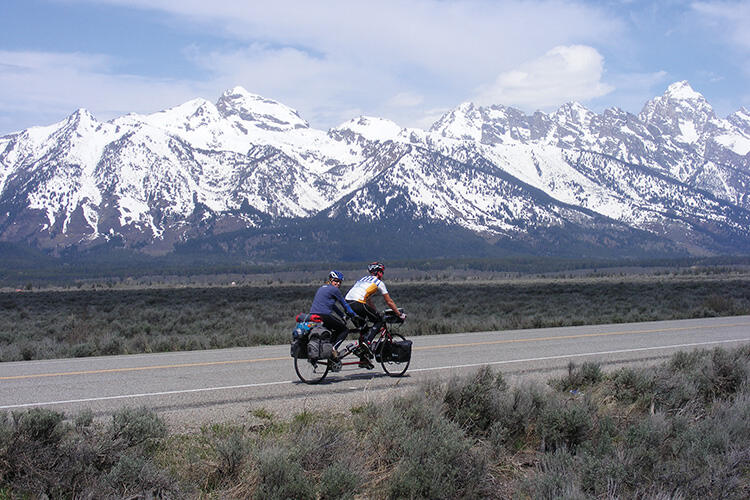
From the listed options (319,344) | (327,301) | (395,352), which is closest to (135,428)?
(319,344)

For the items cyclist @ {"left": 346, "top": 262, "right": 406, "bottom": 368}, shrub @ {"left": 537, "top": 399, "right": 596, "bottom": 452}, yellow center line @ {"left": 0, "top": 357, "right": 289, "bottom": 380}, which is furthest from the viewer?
yellow center line @ {"left": 0, "top": 357, "right": 289, "bottom": 380}

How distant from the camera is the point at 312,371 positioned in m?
11.6

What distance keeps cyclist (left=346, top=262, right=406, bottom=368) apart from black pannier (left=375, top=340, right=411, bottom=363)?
8.8 inches

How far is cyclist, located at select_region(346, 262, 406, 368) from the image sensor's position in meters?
11.7

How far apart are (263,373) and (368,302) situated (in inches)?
85.0

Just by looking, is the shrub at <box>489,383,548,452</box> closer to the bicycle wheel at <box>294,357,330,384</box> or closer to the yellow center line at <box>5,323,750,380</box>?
the bicycle wheel at <box>294,357,330,384</box>

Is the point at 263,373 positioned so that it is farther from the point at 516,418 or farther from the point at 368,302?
the point at 516,418

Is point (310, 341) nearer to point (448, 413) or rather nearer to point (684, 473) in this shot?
point (448, 413)

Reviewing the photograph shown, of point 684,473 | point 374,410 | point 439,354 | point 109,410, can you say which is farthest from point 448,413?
point 439,354

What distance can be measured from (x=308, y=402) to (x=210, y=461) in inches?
116

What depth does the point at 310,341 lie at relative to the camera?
36.6 ft

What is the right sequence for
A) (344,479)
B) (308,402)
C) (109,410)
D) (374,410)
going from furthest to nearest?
1. (308,402)
2. (109,410)
3. (374,410)
4. (344,479)

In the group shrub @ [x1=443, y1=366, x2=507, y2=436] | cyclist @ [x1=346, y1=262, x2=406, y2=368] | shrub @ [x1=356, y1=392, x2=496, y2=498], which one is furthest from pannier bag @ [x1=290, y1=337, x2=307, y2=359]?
shrub @ [x1=356, y1=392, x2=496, y2=498]

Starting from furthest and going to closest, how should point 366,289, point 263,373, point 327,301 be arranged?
1. point 263,373
2. point 366,289
3. point 327,301
